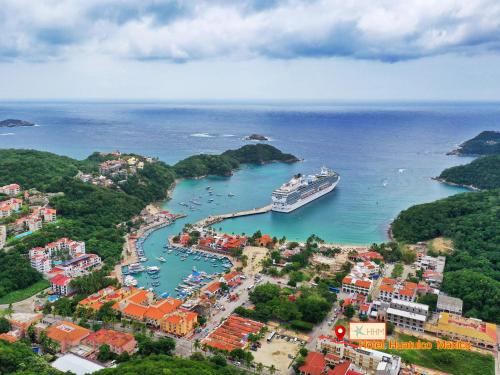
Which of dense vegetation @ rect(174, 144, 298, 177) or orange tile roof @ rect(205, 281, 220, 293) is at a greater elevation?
dense vegetation @ rect(174, 144, 298, 177)

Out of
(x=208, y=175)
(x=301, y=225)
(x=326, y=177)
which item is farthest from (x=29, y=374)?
(x=208, y=175)

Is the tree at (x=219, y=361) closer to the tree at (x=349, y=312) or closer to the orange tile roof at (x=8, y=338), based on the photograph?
the tree at (x=349, y=312)

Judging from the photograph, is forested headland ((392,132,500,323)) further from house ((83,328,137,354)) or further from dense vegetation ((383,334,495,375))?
house ((83,328,137,354))

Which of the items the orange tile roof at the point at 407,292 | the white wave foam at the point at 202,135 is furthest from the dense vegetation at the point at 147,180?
the white wave foam at the point at 202,135

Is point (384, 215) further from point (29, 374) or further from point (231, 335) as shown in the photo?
point (29, 374)

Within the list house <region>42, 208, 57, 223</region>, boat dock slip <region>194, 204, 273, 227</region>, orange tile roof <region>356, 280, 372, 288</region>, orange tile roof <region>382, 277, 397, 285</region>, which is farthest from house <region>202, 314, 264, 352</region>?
house <region>42, 208, 57, 223</region>
